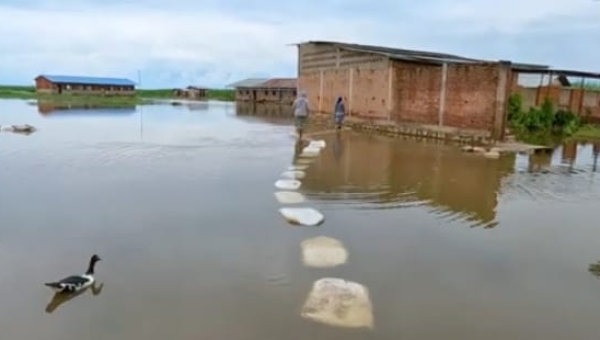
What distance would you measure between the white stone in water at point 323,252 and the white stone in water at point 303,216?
2.00 feet

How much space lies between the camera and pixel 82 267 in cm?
531

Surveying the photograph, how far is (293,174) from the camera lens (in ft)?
34.1

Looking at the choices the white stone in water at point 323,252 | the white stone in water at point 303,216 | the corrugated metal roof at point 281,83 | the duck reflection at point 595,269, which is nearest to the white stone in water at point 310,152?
the white stone in water at point 303,216

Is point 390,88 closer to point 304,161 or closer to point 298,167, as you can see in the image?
point 304,161

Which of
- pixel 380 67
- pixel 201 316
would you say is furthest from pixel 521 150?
pixel 201 316

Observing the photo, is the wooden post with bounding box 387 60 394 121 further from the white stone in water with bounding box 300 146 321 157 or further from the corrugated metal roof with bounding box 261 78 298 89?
the corrugated metal roof with bounding box 261 78 298 89

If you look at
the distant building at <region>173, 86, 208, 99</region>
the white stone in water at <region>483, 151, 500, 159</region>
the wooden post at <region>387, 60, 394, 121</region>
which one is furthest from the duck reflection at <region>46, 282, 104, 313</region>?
the distant building at <region>173, 86, 208, 99</region>

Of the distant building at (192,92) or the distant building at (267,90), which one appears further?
the distant building at (192,92)

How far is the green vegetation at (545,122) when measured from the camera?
20.2 m

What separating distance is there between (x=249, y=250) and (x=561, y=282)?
339 centimetres

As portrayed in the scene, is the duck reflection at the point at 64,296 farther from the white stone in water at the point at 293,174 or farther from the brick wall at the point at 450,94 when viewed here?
the brick wall at the point at 450,94

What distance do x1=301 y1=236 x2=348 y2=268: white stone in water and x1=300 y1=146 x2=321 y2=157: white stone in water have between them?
276 inches

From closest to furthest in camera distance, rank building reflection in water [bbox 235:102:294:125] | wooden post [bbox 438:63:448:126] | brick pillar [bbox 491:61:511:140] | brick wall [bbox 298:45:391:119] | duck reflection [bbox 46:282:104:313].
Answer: duck reflection [bbox 46:282:104:313], brick pillar [bbox 491:61:511:140], wooden post [bbox 438:63:448:126], brick wall [bbox 298:45:391:119], building reflection in water [bbox 235:102:294:125]

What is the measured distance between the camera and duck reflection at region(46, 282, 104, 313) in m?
4.53
